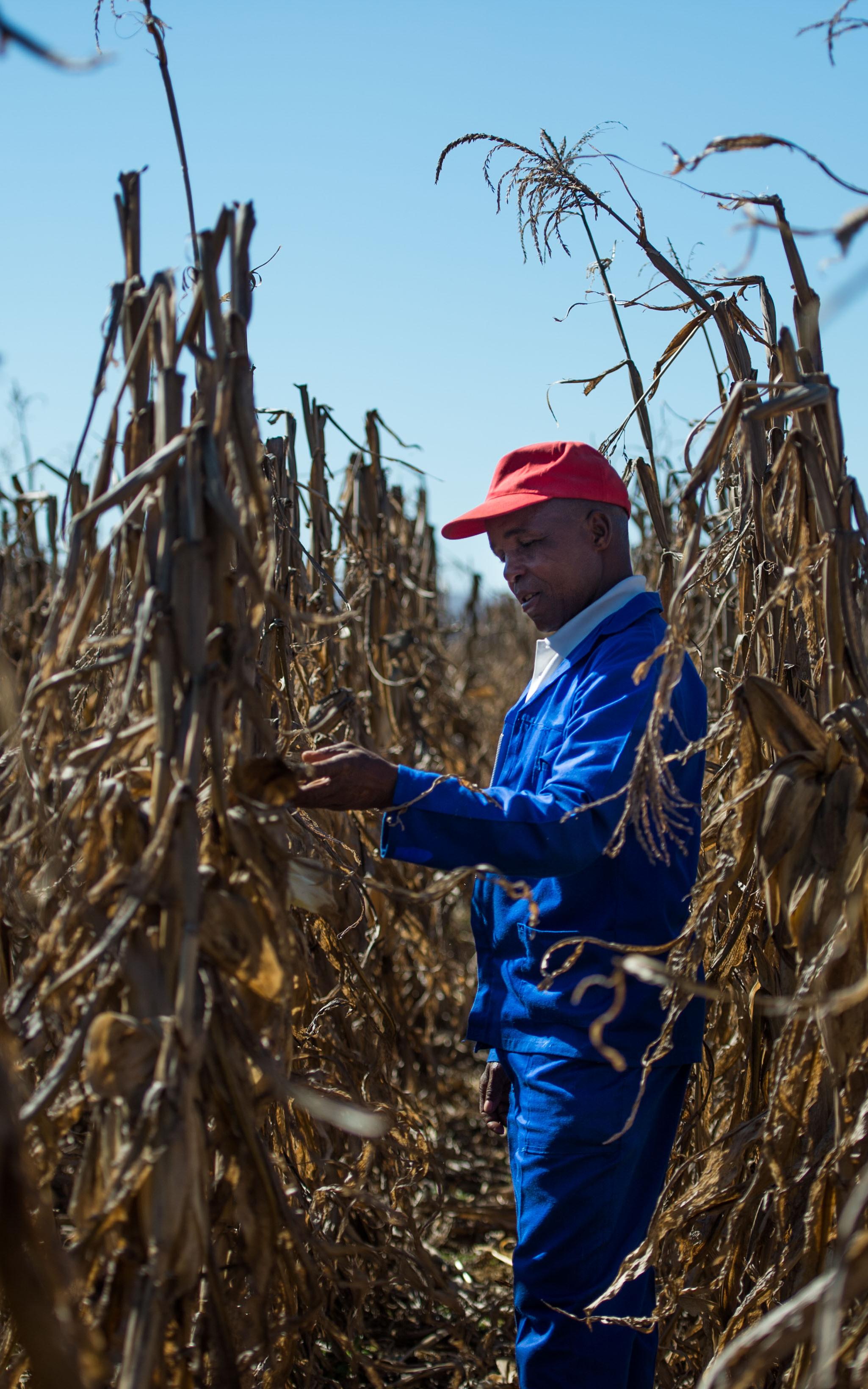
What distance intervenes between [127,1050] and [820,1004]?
23.7 inches

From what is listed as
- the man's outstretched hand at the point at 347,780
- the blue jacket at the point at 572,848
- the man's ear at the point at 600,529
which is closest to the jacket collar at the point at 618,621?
the blue jacket at the point at 572,848

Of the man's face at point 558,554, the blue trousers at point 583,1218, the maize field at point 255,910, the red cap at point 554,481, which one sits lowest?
the blue trousers at point 583,1218

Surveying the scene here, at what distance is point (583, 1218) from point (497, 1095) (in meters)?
0.31

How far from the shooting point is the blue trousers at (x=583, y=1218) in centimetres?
157

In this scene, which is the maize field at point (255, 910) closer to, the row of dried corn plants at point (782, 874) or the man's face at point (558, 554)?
the row of dried corn plants at point (782, 874)

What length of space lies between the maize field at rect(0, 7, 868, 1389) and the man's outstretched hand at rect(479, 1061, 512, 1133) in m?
0.30

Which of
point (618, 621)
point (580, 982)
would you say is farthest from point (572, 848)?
point (618, 621)

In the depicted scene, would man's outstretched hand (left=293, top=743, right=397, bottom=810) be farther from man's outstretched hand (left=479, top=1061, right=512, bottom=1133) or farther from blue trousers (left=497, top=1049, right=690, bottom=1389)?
man's outstretched hand (left=479, top=1061, right=512, bottom=1133)

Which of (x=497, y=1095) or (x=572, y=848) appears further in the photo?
(x=497, y=1095)

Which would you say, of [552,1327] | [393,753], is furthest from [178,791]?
[393,753]

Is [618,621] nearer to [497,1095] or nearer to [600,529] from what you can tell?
[600,529]

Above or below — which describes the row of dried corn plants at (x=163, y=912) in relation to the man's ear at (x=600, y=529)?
below

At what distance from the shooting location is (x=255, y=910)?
3.37 feet

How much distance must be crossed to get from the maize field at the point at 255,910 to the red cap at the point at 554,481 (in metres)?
0.20
